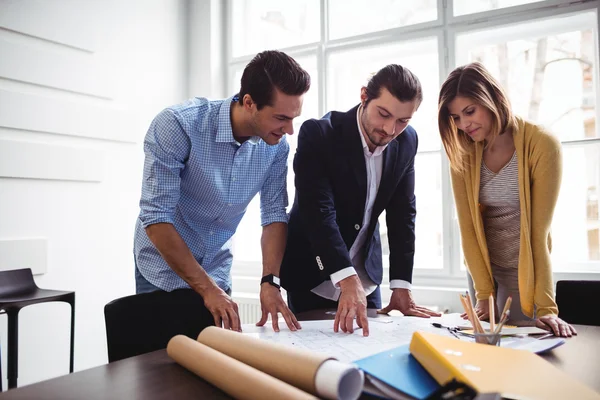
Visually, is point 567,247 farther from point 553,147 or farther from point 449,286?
point 553,147

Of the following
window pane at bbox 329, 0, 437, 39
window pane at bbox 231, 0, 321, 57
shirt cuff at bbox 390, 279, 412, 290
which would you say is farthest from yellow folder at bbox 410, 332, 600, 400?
window pane at bbox 231, 0, 321, 57

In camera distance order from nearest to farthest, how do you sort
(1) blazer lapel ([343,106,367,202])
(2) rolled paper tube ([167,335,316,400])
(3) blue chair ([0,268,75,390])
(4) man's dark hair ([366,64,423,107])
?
(2) rolled paper tube ([167,335,316,400])
(4) man's dark hair ([366,64,423,107])
(1) blazer lapel ([343,106,367,202])
(3) blue chair ([0,268,75,390])

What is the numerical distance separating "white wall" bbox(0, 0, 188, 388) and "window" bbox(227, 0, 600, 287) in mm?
927

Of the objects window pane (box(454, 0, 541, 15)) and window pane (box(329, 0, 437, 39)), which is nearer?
window pane (box(454, 0, 541, 15))

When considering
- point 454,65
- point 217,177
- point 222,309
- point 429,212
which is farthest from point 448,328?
point 454,65

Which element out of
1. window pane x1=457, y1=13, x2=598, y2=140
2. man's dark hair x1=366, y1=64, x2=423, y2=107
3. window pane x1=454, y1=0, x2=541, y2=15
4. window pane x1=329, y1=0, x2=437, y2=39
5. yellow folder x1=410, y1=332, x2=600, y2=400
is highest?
window pane x1=329, y1=0, x2=437, y2=39

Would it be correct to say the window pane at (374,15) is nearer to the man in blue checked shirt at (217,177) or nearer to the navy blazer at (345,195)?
the navy blazer at (345,195)

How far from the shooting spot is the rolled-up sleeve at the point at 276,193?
1.70 meters

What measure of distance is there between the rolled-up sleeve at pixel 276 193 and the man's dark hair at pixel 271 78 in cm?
24

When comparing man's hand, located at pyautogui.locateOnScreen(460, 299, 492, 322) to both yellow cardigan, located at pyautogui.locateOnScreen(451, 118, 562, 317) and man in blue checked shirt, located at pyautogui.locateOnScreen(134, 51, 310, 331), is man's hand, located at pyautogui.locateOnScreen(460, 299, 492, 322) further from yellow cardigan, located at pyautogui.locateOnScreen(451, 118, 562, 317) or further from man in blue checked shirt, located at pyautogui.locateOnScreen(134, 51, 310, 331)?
man in blue checked shirt, located at pyautogui.locateOnScreen(134, 51, 310, 331)

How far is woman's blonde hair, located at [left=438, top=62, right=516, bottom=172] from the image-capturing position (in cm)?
164

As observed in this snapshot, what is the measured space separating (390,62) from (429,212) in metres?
1.06

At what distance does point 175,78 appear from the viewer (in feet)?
13.1

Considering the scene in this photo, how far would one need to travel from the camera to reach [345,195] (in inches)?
66.9
